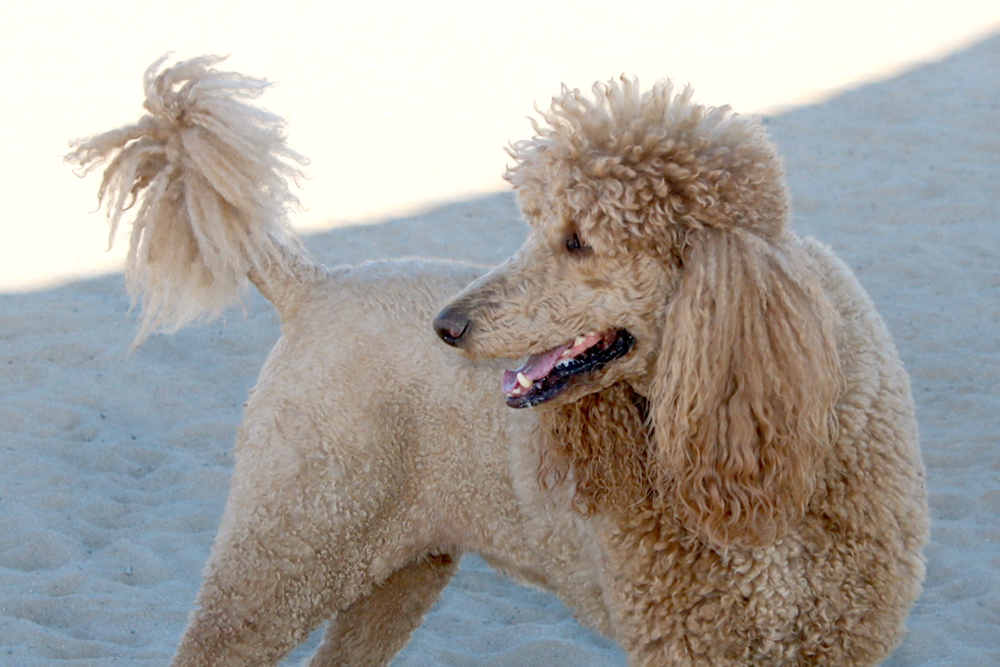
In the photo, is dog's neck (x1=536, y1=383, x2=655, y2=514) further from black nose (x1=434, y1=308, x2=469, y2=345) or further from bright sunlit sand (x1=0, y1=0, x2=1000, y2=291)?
bright sunlit sand (x1=0, y1=0, x2=1000, y2=291)

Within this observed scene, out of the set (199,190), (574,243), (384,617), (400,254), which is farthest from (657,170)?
(400,254)

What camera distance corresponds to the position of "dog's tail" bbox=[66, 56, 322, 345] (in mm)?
2541

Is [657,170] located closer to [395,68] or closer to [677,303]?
[677,303]

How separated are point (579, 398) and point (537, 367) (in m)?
0.12

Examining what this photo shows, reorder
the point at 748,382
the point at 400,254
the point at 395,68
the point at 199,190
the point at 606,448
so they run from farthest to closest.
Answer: the point at 395,68 → the point at 400,254 → the point at 199,190 → the point at 606,448 → the point at 748,382

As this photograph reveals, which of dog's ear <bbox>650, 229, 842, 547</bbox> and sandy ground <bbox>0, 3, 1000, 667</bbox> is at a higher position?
dog's ear <bbox>650, 229, 842, 547</bbox>

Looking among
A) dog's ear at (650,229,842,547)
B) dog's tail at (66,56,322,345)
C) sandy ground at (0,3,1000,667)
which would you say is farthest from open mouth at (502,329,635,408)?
sandy ground at (0,3,1000,667)

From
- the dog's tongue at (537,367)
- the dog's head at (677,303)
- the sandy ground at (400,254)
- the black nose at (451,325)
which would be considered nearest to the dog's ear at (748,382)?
the dog's head at (677,303)

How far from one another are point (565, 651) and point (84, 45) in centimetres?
946

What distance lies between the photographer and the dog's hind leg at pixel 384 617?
288cm

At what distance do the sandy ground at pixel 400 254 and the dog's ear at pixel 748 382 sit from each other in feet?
4.74

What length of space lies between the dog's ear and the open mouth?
0.14m

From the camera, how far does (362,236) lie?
6.46 m

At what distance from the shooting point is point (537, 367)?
211 centimetres
